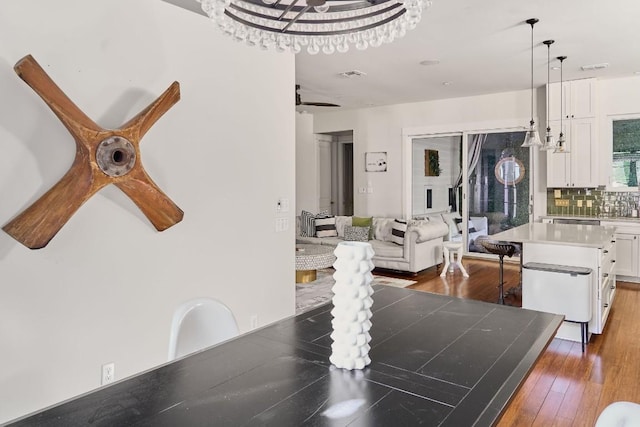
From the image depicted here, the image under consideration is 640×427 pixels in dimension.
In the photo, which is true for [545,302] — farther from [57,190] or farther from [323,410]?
[57,190]

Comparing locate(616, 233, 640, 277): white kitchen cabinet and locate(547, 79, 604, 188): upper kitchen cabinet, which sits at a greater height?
locate(547, 79, 604, 188): upper kitchen cabinet

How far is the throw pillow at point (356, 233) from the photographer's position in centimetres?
681

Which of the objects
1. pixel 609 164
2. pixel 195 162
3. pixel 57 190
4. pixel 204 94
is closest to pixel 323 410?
pixel 57 190

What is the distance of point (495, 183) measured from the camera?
289 inches

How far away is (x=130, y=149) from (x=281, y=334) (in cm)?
138

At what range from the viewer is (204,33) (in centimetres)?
285

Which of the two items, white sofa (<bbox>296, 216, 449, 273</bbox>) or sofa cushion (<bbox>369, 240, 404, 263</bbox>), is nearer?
white sofa (<bbox>296, 216, 449, 273</bbox>)

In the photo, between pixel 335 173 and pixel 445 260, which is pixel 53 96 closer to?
pixel 445 260

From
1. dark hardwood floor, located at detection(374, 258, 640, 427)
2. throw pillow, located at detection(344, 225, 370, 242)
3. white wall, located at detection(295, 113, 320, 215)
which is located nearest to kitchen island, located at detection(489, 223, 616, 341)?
dark hardwood floor, located at detection(374, 258, 640, 427)

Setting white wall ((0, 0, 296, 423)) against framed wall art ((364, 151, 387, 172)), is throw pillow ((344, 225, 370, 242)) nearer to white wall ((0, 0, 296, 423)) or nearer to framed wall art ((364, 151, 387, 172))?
framed wall art ((364, 151, 387, 172))

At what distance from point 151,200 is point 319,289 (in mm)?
3349

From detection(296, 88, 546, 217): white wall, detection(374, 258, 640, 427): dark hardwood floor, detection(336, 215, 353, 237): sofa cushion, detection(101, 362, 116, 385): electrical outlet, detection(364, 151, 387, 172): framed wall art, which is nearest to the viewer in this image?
detection(101, 362, 116, 385): electrical outlet

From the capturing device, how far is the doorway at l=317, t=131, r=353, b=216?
9.55m

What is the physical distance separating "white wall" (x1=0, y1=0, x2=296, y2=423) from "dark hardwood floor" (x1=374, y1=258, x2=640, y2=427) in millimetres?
1866
